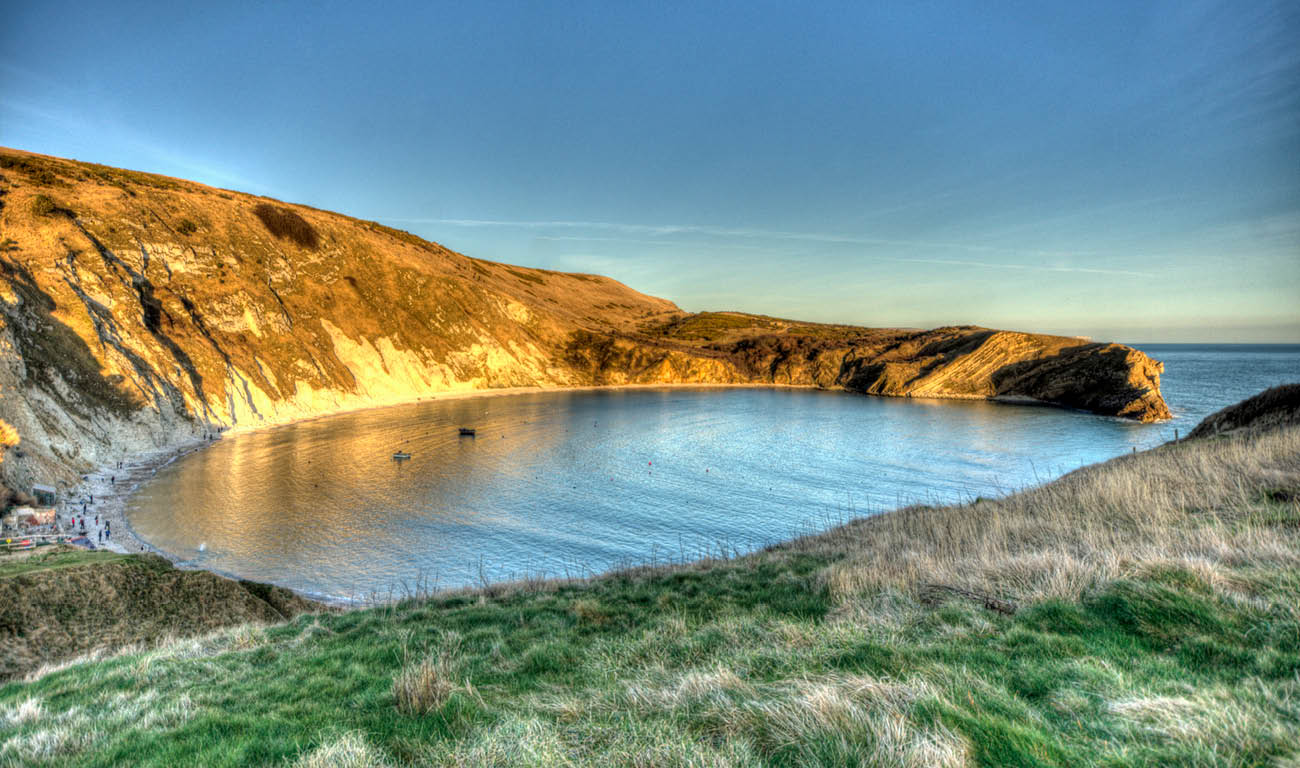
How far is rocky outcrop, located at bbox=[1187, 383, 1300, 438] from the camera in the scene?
18.4m

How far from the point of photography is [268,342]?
7331 cm

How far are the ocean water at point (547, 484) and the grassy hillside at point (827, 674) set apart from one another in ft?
49.0

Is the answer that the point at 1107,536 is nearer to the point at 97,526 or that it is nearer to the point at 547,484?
the point at 547,484

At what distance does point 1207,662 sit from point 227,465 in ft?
186

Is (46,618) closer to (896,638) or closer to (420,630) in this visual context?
(420,630)

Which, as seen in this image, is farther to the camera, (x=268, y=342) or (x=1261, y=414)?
(x=268, y=342)

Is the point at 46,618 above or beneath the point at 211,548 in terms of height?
above

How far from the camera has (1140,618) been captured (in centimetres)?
525

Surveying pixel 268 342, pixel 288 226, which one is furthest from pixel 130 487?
pixel 288 226

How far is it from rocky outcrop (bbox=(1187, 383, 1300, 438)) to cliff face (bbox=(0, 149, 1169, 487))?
57.8m

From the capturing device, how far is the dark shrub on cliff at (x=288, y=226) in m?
91.9

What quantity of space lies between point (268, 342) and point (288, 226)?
30.6 m

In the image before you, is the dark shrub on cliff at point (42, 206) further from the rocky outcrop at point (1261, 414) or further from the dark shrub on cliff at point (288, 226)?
the rocky outcrop at point (1261, 414)

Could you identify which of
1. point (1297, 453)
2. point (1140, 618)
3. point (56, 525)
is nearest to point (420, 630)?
point (1140, 618)
